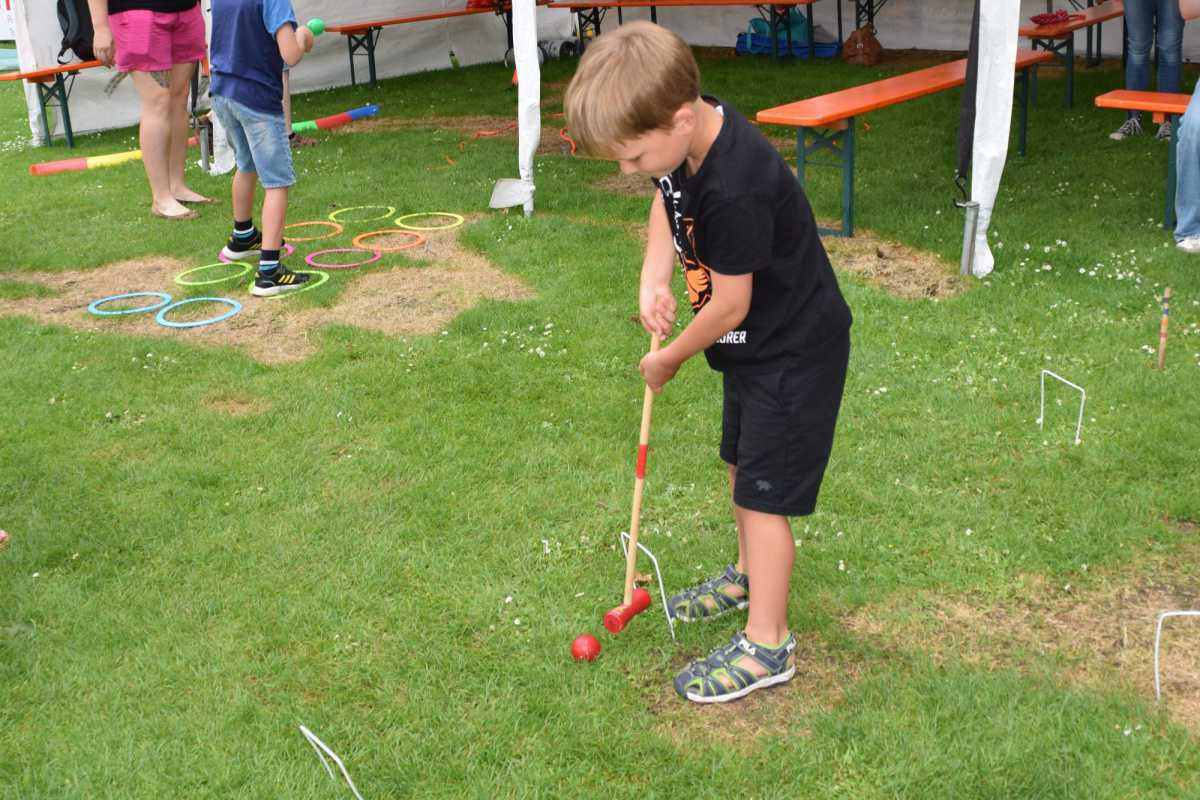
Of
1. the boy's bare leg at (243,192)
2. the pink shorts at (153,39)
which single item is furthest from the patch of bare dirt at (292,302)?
the pink shorts at (153,39)

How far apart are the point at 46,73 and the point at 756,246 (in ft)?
36.6

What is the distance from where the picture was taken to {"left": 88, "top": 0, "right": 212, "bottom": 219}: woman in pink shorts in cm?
820

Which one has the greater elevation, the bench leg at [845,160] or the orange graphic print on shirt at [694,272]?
the orange graphic print on shirt at [694,272]

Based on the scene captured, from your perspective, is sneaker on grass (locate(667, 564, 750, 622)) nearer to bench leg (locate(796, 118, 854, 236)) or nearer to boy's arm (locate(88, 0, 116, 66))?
bench leg (locate(796, 118, 854, 236))

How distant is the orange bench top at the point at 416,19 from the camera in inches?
582

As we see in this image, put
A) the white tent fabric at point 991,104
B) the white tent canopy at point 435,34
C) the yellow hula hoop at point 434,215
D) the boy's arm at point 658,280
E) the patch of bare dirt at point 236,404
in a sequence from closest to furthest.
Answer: the boy's arm at point 658,280 < the patch of bare dirt at point 236,404 < the white tent fabric at point 991,104 < the yellow hula hoop at point 434,215 < the white tent canopy at point 435,34

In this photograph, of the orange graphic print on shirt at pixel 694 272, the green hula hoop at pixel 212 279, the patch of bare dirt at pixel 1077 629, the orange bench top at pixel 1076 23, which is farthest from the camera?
the orange bench top at pixel 1076 23

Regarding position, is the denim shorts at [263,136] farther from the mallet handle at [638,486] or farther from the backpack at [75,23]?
the backpack at [75,23]

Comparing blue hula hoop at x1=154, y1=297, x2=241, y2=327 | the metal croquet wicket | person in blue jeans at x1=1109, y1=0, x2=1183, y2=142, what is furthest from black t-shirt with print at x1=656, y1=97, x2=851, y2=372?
person in blue jeans at x1=1109, y1=0, x2=1183, y2=142

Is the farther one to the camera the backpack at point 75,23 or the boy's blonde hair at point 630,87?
the backpack at point 75,23

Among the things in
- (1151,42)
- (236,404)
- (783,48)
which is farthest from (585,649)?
(783,48)

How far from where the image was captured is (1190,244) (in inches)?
264

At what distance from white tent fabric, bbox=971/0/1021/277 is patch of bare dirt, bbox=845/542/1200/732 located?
10.0 feet

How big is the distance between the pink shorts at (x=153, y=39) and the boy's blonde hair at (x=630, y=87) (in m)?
6.58
